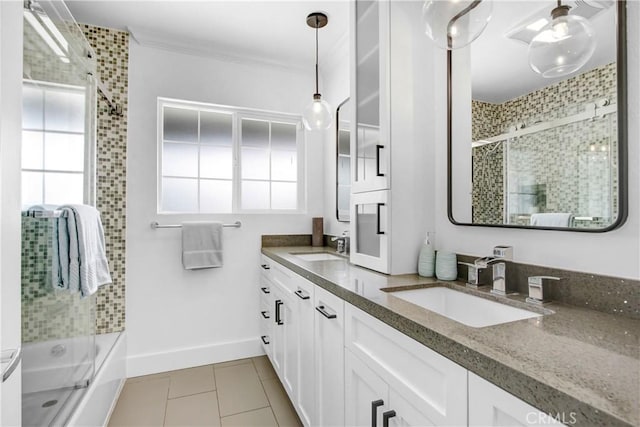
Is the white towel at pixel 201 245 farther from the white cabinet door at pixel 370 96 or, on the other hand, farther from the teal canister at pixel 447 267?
the teal canister at pixel 447 267

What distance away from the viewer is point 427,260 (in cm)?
154

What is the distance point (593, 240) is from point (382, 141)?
3.03ft

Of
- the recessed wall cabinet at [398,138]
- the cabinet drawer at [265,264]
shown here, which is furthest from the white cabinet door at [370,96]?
the cabinet drawer at [265,264]

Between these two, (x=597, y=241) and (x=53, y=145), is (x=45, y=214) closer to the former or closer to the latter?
(x=53, y=145)

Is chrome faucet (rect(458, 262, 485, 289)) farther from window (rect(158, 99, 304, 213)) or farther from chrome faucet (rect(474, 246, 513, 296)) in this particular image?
window (rect(158, 99, 304, 213))

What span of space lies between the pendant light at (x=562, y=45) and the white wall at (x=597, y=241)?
0.10 m

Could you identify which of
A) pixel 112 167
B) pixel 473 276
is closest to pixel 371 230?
pixel 473 276

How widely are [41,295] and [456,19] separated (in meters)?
1.98

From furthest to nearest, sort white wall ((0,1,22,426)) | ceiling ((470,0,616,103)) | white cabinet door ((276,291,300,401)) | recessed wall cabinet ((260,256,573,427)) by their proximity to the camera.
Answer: white cabinet door ((276,291,300,401))
ceiling ((470,0,616,103))
white wall ((0,1,22,426))
recessed wall cabinet ((260,256,573,427))

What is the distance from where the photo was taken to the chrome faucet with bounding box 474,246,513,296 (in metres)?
1.20

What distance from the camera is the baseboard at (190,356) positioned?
8.13 feet

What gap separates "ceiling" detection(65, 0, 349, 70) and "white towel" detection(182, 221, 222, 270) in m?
1.43

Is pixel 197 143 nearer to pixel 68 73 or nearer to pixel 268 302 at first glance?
→ pixel 68 73

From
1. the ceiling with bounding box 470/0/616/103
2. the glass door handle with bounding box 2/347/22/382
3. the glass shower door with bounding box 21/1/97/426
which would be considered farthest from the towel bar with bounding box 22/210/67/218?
the ceiling with bounding box 470/0/616/103
